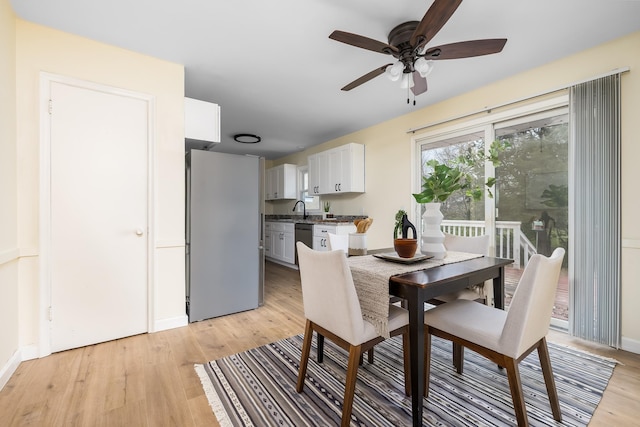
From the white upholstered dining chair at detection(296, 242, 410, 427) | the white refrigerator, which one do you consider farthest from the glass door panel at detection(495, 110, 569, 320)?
the white refrigerator

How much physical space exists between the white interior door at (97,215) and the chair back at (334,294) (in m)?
1.70

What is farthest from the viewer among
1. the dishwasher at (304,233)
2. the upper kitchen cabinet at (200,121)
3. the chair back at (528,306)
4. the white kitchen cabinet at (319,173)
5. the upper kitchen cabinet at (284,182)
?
the upper kitchen cabinet at (284,182)

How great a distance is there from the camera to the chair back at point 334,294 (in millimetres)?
A: 1303

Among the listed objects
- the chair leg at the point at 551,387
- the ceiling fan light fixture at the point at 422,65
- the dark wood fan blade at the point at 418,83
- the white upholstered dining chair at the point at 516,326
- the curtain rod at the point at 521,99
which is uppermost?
the curtain rod at the point at 521,99

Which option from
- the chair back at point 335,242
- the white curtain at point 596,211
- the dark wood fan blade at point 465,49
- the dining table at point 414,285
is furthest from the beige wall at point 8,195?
the white curtain at point 596,211

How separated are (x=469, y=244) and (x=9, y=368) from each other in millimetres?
3334

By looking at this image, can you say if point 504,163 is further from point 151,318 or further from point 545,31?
point 151,318

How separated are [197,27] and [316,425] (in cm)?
263

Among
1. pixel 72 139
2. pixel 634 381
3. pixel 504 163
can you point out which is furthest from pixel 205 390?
pixel 504 163

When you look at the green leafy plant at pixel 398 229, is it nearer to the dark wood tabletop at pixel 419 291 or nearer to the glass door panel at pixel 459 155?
the dark wood tabletop at pixel 419 291

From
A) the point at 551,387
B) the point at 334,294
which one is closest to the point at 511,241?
the point at 551,387

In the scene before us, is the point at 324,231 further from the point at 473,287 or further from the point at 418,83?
the point at 418,83

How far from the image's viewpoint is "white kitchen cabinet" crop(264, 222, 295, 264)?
16.9 ft

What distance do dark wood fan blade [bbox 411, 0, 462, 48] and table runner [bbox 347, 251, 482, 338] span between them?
1323 millimetres
